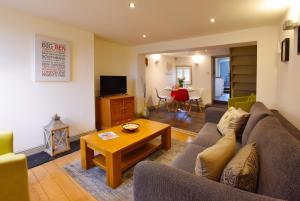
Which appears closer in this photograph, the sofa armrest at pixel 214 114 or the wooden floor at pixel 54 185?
the wooden floor at pixel 54 185

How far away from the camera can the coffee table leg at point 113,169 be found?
1.90 m

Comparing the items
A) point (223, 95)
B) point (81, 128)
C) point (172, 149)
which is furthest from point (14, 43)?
point (223, 95)

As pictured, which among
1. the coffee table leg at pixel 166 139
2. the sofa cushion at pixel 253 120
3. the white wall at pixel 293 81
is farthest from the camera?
the coffee table leg at pixel 166 139

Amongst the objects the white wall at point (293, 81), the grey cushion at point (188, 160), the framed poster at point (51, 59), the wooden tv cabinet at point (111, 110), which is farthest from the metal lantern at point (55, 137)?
the white wall at point (293, 81)

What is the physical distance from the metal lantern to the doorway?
5797 millimetres

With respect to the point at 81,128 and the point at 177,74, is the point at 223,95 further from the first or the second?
the point at 81,128

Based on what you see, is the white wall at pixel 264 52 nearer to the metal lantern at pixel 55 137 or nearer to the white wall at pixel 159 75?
the white wall at pixel 159 75

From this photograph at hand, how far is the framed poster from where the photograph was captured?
2747 millimetres

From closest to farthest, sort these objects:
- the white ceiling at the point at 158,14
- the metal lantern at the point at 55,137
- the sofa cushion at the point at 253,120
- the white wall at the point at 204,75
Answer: the sofa cushion at the point at 253,120 → the white ceiling at the point at 158,14 → the metal lantern at the point at 55,137 → the white wall at the point at 204,75

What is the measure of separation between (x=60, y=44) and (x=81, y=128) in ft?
5.47

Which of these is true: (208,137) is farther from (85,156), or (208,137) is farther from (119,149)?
(85,156)

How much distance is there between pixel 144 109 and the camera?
212 inches

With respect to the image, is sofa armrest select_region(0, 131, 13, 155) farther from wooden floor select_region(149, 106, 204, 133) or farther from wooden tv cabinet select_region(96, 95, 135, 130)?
wooden floor select_region(149, 106, 204, 133)

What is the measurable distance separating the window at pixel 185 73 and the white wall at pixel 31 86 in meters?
4.85
